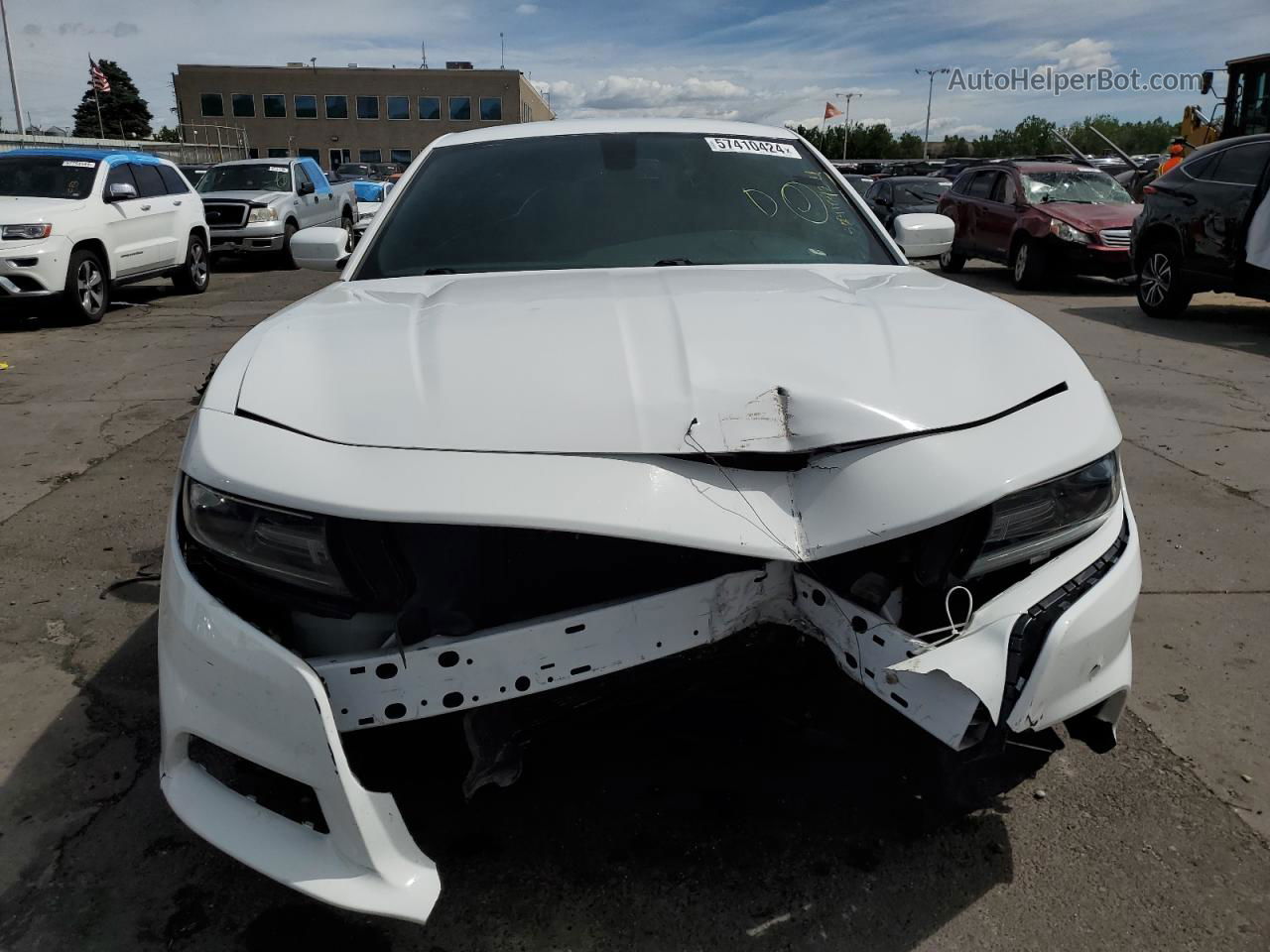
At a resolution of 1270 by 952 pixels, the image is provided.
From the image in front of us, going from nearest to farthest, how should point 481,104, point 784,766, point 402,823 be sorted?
point 402,823, point 784,766, point 481,104

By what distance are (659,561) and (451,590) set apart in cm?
36

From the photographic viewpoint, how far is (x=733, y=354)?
178 cm

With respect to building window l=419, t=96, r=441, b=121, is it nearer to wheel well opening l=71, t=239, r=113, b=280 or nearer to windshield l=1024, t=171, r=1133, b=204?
windshield l=1024, t=171, r=1133, b=204

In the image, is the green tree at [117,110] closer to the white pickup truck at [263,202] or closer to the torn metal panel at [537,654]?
the white pickup truck at [263,202]

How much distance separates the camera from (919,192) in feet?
57.7

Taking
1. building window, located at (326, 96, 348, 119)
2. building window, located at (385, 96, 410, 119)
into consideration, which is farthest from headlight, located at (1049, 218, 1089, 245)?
building window, located at (326, 96, 348, 119)

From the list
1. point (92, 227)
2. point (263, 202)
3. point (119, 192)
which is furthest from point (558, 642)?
point (263, 202)

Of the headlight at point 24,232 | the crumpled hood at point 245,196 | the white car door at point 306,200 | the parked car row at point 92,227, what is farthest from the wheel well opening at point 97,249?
the white car door at point 306,200

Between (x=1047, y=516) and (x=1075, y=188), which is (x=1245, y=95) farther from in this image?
(x=1047, y=516)

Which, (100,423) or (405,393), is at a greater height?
(405,393)

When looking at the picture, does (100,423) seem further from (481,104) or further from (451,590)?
(481,104)

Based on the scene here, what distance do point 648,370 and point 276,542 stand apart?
0.69m

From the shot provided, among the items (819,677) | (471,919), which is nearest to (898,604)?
(819,677)

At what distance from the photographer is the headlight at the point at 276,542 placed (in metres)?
1.61
